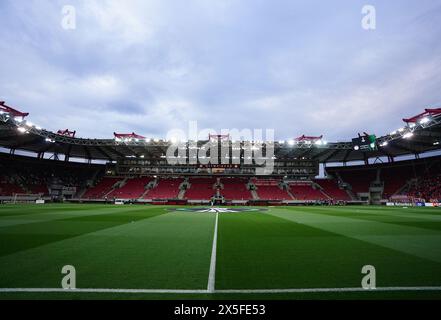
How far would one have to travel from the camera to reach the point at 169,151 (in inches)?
2248

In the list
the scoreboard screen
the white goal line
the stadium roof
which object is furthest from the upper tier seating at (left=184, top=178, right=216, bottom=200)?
the white goal line

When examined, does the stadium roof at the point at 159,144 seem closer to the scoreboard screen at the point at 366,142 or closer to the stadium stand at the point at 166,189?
the stadium stand at the point at 166,189

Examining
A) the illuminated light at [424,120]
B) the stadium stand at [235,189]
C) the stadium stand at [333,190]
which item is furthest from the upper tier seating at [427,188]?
the stadium stand at [235,189]

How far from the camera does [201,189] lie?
190 feet

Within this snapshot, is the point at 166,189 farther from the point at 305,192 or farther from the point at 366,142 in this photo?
the point at 366,142

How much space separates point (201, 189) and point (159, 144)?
1585 centimetres

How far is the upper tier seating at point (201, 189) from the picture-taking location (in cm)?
5457

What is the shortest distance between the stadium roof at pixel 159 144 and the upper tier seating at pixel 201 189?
1114cm

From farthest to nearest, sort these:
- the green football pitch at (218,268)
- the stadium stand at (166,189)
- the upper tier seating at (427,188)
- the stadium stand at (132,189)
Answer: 1. the stadium stand at (132,189)
2. the stadium stand at (166,189)
3. the upper tier seating at (427,188)
4. the green football pitch at (218,268)

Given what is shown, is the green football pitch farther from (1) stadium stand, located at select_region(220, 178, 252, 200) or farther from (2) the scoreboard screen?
(1) stadium stand, located at select_region(220, 178, 252, 200)

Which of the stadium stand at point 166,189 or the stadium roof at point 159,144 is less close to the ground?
the stadium roof at point 159,144

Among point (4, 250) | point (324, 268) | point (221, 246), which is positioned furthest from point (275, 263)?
point (4, 250)
